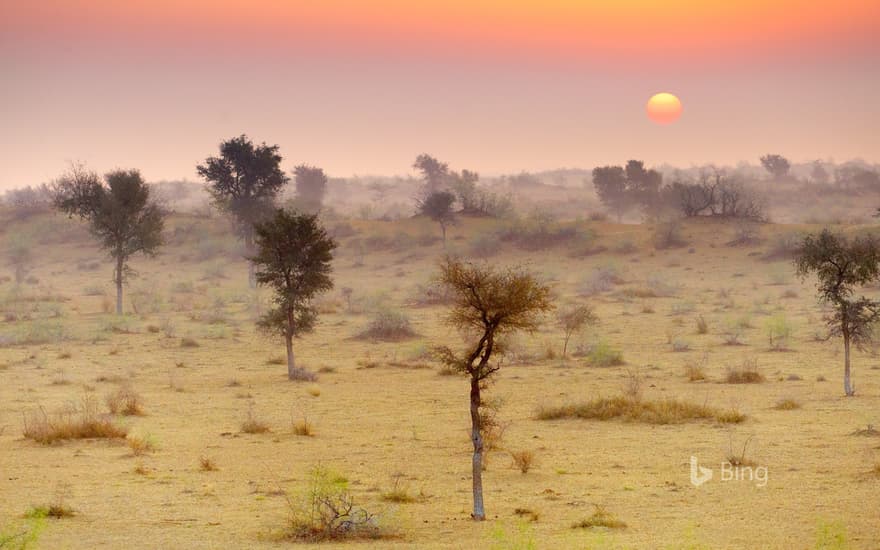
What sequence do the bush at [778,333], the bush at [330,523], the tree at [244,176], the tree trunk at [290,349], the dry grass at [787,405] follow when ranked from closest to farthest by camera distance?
the bush at [330,523]
the dry grass at [787,405]
the tree trunk at [290,349]
the bush at [778,333]
the tree at [244,176]

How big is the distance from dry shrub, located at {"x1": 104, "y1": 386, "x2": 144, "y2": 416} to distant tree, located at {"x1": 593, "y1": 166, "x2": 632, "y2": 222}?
70.2 metres

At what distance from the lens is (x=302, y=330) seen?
1091 inches

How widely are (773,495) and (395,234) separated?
173 feet

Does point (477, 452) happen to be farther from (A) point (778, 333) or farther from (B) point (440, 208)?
(B) point (440, 208)

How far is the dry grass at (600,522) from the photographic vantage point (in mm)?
12031

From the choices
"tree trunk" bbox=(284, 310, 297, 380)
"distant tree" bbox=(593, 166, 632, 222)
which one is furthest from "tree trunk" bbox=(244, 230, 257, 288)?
"distant tree" bbox=(593, 166, 632, 222)

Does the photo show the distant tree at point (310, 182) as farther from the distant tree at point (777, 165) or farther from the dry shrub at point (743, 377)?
the dry shrub at point (743, 377)

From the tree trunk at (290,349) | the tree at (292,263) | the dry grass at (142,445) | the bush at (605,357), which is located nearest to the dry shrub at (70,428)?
the dry grass at (142,445)

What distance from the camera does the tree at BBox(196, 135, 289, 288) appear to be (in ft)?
181

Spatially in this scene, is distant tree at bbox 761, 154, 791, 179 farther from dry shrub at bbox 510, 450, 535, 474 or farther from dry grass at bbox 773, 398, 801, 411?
dry shrub at bbox 510, 450, 535, 474

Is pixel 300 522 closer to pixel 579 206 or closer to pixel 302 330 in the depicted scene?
→ pixel 302 330
